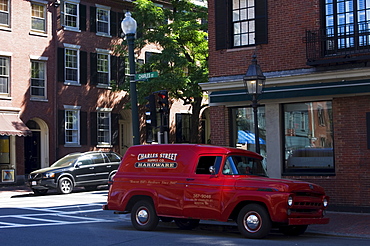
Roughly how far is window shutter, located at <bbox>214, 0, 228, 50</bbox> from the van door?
7140mm

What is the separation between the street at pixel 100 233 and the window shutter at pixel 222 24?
629 centimetres

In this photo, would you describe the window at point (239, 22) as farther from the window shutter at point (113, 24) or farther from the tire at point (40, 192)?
the window shutter at point (113, 24)

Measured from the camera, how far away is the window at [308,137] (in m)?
18.0

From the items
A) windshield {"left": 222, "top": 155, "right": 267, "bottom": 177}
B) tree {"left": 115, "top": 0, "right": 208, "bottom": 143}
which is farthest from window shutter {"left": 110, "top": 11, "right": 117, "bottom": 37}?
windshield {"left": 222, "top": 155, "right": 267, "bottom": 177}

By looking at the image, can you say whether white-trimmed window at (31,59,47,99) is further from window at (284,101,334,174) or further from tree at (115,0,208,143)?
window at (284,101,334,174)

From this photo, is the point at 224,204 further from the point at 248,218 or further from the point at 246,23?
the point at 246,23

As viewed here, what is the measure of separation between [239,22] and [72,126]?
18.3 m

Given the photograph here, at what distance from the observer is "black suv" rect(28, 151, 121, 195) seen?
2592 centimetres

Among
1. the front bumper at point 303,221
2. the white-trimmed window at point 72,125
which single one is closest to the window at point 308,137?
the front bumper at point 303,221

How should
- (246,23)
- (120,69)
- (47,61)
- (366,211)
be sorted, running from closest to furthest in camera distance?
(366,211)
(246,23)
(47,61)
(120,69)

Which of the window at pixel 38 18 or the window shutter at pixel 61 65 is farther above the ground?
the window at pixel 38 18

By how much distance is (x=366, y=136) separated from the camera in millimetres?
17125

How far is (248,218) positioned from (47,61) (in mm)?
24325

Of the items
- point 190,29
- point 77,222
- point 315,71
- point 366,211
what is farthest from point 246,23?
point 190,29
